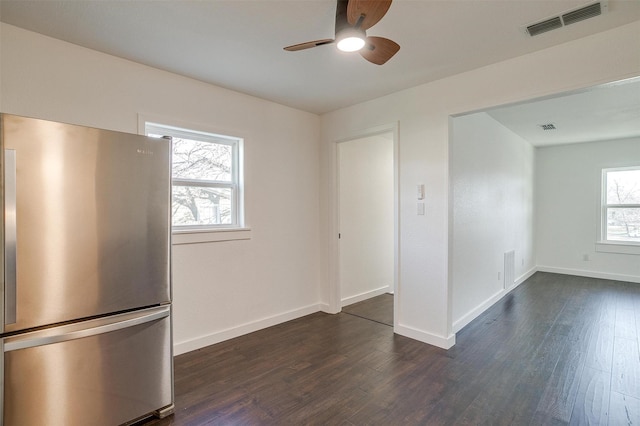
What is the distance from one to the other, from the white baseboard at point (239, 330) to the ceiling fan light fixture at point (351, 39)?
2.81 m

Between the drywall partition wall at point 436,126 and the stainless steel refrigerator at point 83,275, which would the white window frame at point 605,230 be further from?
the stainless steel refrigerator at point 83,275

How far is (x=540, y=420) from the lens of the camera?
6.56 feet

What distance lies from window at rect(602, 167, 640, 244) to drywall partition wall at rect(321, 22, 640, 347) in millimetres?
5038

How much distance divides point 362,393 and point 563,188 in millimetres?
6367

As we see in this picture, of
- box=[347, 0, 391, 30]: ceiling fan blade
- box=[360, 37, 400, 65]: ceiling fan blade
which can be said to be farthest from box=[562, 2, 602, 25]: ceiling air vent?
box=[347, 0, 391, 30]: ceiling fan blade

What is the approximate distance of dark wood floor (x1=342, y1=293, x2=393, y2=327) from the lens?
153 inches

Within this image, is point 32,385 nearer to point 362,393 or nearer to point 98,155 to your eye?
point 98,155

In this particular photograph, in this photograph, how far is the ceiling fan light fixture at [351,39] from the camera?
→ 1697 mm

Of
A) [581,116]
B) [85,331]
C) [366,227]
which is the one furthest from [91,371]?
[581,116]

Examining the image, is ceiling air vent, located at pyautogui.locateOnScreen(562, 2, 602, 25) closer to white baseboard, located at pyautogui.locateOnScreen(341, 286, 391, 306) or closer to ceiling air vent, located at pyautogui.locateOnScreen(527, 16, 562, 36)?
ceiling air vent, located at pyautogui.locateOnScreen(527, 16, 562, 36)

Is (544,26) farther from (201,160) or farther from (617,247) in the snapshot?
(617,247)

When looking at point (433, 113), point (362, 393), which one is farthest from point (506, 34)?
point (362, 393)

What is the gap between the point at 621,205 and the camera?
18.9ft

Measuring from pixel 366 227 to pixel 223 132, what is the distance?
2509 millimetres
